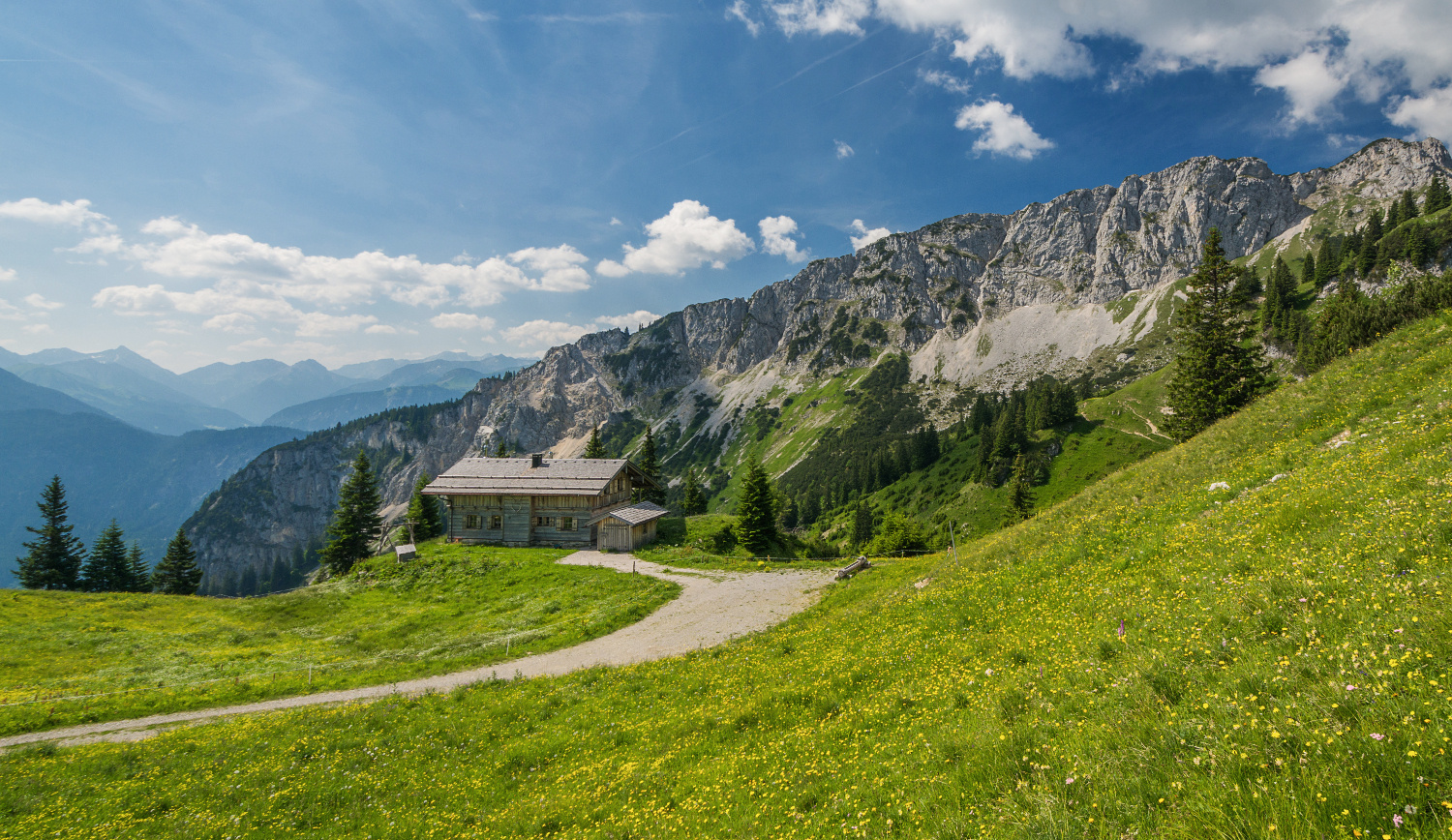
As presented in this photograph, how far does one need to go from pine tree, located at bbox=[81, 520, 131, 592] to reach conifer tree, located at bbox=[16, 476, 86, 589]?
3.57 ft

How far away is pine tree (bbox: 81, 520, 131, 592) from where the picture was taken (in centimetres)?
7556

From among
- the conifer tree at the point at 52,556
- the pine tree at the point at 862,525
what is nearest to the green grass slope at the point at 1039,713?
the conifer tree at the point at 52,556

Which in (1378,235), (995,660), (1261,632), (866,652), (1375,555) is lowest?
(866,652)

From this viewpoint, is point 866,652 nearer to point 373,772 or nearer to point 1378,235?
point 373,772

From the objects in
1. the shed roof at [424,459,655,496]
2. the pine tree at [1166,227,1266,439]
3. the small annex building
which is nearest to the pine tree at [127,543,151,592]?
the shed roof at [424,459,655,496]

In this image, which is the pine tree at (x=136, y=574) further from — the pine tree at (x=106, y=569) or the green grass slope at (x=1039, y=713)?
the green grass slope at (x=1039, y=713)

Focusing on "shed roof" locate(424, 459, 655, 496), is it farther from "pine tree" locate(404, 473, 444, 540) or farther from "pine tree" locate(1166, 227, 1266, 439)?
"pine tree" locate(1166, 227, 1266, 439)

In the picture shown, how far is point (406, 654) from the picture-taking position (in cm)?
2839

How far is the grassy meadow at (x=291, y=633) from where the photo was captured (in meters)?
23.1

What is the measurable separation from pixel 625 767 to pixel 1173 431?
61.0 metres

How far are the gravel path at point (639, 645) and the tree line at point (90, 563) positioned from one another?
7839cm

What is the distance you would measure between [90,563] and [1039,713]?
120387 millimetres

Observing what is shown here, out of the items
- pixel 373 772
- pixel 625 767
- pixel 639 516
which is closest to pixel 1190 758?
pixel 625 767

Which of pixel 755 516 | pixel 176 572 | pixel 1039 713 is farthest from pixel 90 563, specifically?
pixel 1039 713
